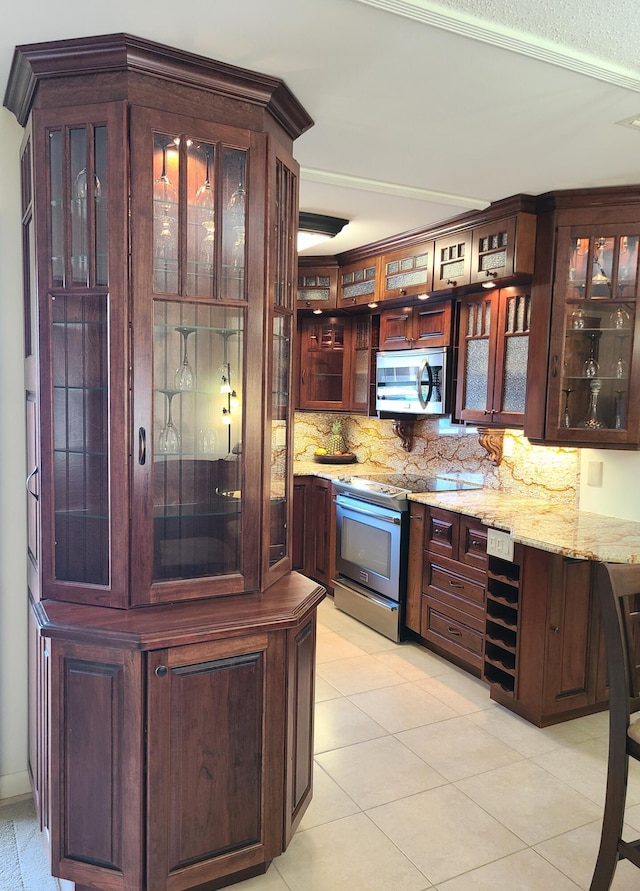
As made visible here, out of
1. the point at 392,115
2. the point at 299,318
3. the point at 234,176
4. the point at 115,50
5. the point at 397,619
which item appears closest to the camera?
the point at 115,50

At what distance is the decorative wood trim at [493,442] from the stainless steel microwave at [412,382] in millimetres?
336

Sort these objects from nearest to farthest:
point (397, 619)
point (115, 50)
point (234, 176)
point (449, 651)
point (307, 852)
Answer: point (115, 50) → point (234, 176) → point (307, 852) → point (449, 651) → point (397, 619)

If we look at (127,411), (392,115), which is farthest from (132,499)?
(392,115)

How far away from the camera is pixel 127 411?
200 centimetres

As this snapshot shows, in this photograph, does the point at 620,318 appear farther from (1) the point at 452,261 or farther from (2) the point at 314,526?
(2) the point at 314,526

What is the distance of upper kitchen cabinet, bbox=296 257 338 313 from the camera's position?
16.7ft

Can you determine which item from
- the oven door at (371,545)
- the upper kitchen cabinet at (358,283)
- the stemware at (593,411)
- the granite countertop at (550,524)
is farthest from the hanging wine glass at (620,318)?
the upper kitchen cabinet at (358,283)

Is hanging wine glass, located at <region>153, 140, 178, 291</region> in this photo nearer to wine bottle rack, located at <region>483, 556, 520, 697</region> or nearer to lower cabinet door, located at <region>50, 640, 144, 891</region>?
lower cabinet door, located at <region>50, 640, 144, 891</region>

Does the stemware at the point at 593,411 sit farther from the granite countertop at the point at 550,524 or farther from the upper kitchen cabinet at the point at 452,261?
the upper kitchen cabinet at the point at 452,261

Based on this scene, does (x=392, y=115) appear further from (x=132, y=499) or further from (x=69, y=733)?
(x=69, y=733)

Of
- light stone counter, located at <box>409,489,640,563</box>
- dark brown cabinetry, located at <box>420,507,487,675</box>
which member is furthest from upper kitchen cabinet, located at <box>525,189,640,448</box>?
dark brown cabinetry, located at <box>420,507,487,675</box>

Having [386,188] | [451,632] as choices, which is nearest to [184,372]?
[386,188]

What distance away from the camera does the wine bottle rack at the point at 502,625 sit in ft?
10.8

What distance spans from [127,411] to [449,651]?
8.59 feet
